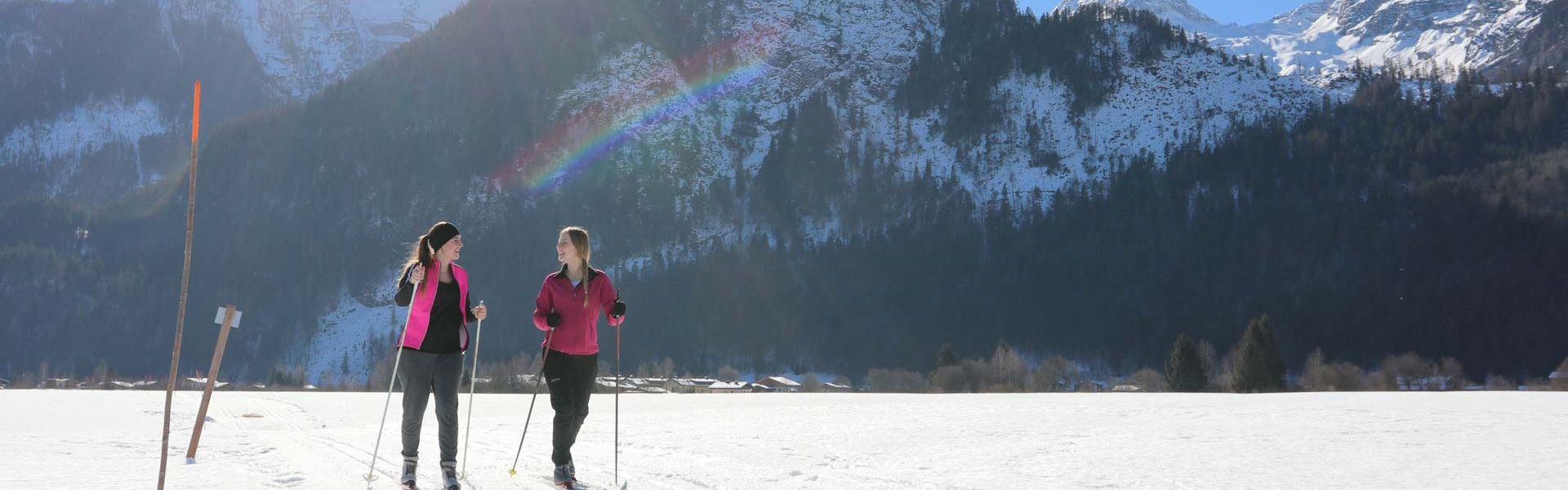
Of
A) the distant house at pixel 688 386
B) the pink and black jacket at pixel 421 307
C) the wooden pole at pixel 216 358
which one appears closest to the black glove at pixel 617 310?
the pink and black jacket at pixel 421 307

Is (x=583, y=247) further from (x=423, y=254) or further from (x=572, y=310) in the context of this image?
(x=423, y=254)

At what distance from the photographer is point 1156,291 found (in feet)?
529

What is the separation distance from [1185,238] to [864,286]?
1993 inches

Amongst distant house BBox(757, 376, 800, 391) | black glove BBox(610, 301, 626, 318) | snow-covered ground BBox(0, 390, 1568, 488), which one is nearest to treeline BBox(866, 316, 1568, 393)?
distant house BBox(757, 376, 800, 391)

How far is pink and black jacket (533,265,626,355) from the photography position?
8383mm

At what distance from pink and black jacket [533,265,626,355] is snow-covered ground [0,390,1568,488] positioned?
1063 mm

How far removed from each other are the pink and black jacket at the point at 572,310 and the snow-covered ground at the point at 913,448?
41.8 inches

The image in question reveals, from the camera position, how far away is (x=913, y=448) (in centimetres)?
1108

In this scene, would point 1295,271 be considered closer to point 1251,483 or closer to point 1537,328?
point 1537,328

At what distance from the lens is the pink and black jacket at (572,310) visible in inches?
330

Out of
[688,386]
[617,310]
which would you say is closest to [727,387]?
[688,386]

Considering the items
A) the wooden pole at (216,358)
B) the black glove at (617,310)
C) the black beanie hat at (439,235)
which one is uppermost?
the black beanie hat at (439,235)

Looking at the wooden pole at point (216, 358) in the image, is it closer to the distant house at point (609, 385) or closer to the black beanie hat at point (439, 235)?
the black beanie hat at point (439, 235)

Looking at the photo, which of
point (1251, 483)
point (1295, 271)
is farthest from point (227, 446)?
point (1295, 271)
